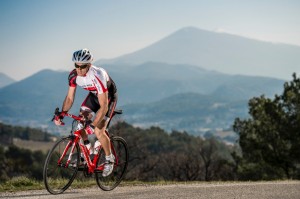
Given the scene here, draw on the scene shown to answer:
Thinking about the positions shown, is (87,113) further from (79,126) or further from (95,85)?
(95,85)

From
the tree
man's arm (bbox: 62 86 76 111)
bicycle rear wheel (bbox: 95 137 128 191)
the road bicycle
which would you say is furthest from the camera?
the tree

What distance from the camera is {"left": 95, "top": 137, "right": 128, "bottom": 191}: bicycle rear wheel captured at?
33.7 ft

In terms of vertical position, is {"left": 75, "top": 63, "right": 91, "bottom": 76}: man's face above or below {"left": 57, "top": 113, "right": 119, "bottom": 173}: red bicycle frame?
above

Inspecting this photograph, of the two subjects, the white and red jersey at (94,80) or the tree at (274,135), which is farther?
the tree at (274,135)

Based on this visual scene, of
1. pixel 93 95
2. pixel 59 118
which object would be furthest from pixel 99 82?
pixel 59 118

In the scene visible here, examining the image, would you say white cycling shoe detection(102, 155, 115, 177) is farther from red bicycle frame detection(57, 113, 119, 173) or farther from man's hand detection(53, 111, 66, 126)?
man's hand detection(53, 111, 66, 126)

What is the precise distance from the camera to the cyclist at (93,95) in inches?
340

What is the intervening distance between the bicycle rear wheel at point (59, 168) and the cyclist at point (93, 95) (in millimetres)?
412

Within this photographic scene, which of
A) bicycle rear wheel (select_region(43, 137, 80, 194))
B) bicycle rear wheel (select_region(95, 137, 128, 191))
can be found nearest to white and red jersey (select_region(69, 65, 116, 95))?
bicycle rear wheel (select_region(43, 137, 80, 194))

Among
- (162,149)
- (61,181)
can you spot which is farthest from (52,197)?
(162,149)

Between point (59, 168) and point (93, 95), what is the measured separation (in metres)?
1.79

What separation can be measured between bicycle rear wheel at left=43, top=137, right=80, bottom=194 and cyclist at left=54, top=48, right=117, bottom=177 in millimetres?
412

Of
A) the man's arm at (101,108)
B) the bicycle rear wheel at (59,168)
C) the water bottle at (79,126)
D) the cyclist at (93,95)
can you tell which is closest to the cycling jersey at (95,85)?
the cyclist at (93,95)

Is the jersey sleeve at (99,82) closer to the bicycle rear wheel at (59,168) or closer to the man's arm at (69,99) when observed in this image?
the man's arm at (69,99)
